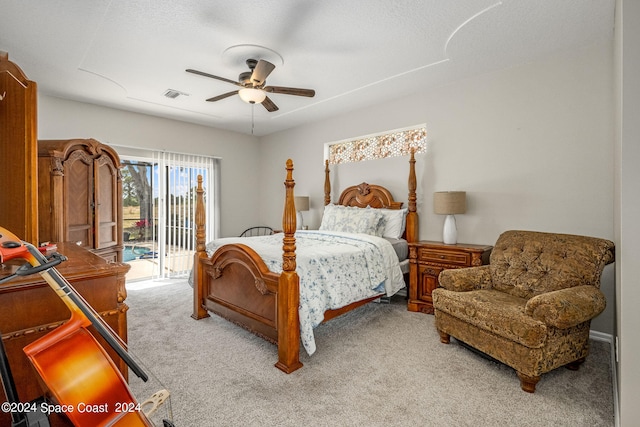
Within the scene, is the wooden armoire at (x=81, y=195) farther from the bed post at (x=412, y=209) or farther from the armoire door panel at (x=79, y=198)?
the bed post at (x=412, y=209)

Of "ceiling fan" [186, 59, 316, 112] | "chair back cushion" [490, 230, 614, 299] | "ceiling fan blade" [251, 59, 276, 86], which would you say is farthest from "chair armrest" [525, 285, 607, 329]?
"ceiling fan blade" [251, 59, 276, 86]

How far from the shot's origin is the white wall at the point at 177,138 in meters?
4.05

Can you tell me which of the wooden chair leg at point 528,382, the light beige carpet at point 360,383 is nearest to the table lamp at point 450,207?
the light beige carpet at point 360,383

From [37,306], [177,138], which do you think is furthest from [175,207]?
[37,306]

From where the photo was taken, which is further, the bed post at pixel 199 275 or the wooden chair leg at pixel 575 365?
the bed post at pixel 199 275

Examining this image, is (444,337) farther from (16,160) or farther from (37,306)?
(16,160)

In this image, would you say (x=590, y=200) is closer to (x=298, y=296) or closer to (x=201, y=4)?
(x=298, y=296)

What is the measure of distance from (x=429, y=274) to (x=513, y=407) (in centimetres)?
164

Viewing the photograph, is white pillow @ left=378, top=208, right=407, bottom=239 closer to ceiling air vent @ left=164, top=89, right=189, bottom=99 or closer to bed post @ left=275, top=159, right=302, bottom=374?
bed post @ left=275, top=159, right=302, bottom=374

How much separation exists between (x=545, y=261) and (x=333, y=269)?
1692 millimetres

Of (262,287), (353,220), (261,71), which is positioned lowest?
(262,287)

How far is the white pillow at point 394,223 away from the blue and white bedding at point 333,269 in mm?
519

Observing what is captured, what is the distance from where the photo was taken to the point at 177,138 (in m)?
5.18

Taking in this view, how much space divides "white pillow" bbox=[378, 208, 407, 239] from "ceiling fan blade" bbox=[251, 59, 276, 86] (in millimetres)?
2122
